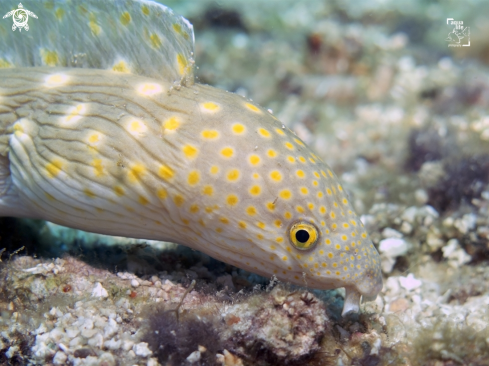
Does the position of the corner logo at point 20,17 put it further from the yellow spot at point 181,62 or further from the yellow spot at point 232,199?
the yellow spot at point 232,199

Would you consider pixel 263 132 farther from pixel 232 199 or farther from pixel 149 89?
pixel 149 89

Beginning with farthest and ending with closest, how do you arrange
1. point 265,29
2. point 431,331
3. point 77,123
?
point 265,29
point 77,123
point 431,331

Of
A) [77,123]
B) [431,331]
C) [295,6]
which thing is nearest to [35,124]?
[77,123]

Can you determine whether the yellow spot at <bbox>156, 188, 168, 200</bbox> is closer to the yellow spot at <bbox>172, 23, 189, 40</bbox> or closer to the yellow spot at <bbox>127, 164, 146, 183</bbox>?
the yellow spot at <bbox>127, 164, 146, 183</bbox>

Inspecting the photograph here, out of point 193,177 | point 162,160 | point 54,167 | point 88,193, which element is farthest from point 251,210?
point 54,167

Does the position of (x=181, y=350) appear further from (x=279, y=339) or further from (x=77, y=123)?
(x=77, y=123)

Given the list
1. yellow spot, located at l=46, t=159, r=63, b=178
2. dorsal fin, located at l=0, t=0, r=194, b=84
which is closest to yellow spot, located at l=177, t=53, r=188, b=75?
dorsal fin, located at l=0, t=0, r=194, b=84
